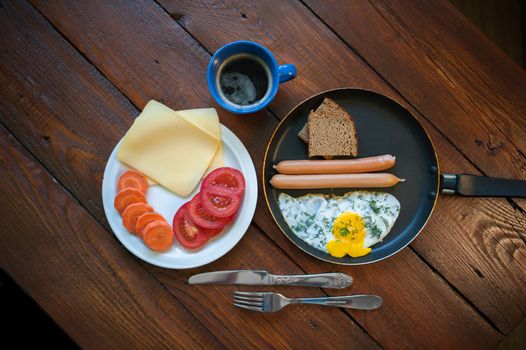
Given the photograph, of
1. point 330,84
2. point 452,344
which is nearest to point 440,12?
point 330,84

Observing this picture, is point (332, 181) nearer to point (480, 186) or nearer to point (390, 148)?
point (390, 148)

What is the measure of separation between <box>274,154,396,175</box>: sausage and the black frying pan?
5cm

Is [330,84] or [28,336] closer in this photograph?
[330,84]

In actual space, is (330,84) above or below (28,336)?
above

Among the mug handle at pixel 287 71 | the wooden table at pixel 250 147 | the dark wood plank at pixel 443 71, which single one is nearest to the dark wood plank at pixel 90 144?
the wooden table at pixel 250 147

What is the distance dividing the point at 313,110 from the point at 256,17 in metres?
0.46

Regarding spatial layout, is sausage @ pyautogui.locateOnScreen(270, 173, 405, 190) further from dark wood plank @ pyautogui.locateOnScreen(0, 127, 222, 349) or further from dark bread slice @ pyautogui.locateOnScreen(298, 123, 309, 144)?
dark wood plank @ pyautogui.locateOnScreen(0, 127, 222, 349)

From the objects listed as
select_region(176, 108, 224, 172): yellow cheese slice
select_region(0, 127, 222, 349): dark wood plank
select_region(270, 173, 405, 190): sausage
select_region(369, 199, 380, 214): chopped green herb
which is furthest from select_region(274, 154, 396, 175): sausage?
select_region(0, 127, 222, 349): dark wood plank

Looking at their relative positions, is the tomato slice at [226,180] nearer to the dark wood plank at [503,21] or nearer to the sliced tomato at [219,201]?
the sliced tomato at [219,201]

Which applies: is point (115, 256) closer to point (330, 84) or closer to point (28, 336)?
point (28, 336)

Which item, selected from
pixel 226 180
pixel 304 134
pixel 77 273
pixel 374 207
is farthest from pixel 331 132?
pixel 77 273

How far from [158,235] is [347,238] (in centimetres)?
73

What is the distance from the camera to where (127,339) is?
5.74 ft

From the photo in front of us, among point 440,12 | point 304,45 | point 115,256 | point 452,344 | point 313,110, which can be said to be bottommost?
point 115,256
